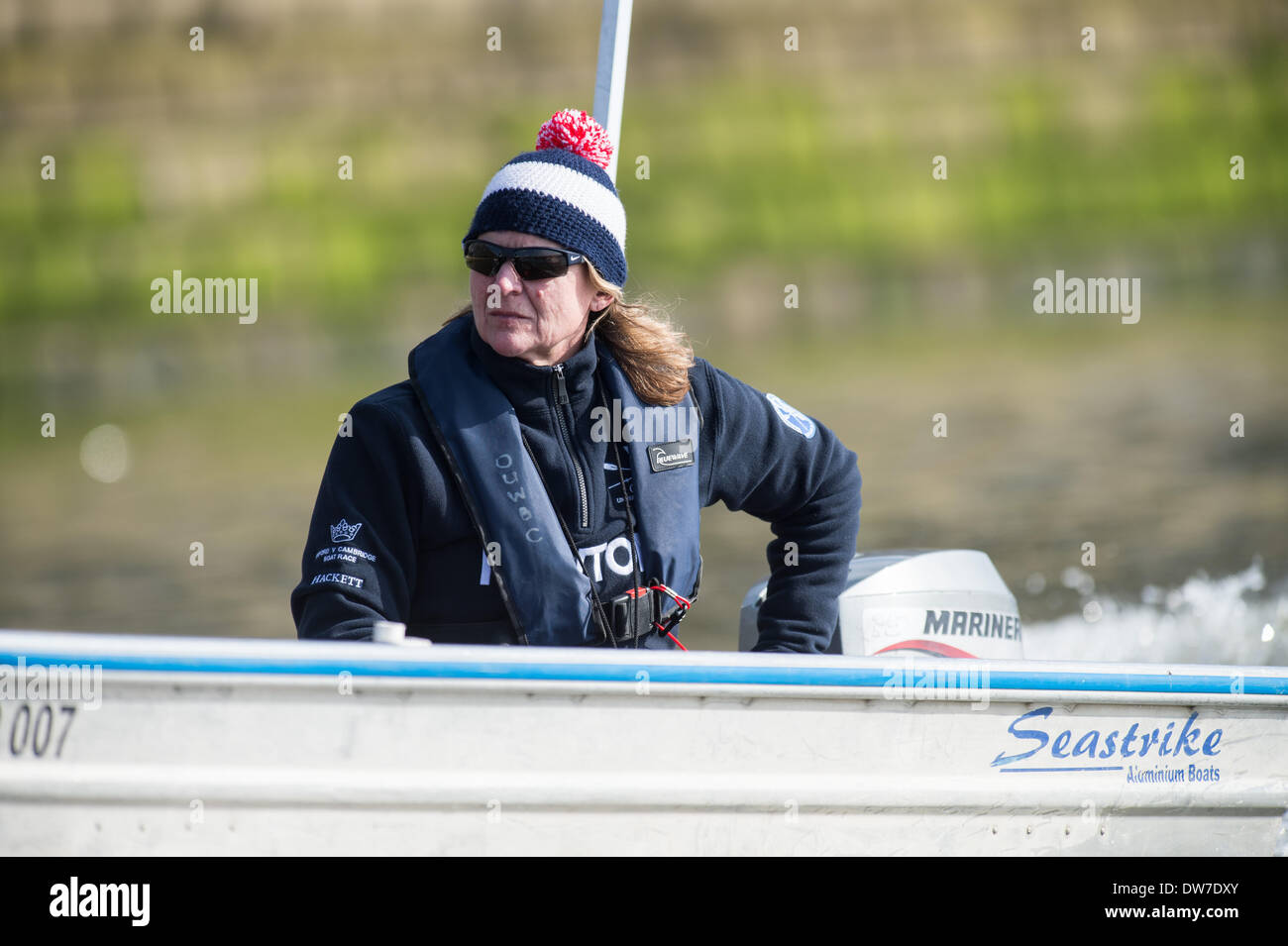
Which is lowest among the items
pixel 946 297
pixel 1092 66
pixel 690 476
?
pixel 690 476

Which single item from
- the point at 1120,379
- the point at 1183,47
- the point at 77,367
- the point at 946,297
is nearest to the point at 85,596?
the point at 77,367

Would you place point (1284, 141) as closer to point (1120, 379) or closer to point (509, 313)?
point (1120, 379)

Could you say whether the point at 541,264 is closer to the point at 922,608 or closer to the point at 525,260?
the point at 525,260

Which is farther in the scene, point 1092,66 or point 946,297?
point 1092,66

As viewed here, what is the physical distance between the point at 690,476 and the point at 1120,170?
14.3 meters

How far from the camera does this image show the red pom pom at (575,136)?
2760 mm

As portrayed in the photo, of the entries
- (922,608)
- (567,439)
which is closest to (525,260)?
(567,439)

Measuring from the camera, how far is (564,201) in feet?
8.53

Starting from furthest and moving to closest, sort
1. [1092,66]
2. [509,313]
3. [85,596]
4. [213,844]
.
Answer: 1. [1092,66]
2. [85,596]
3. [509,313]
4. [213,844]

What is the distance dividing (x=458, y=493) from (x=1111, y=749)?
4.02ft

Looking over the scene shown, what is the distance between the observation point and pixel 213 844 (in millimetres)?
2328

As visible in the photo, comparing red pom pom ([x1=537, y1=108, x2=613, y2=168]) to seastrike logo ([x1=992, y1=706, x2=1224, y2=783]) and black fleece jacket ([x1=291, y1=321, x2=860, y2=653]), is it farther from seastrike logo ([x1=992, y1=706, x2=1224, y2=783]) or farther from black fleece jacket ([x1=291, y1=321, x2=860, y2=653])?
seastrike logo ([x1=992, y1=706, x2=1224, y2=783])

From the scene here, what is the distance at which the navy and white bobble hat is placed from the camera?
2.58m

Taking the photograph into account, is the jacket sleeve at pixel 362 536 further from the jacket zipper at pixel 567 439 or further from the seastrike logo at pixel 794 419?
the seastrike logo at pixel 794 419
